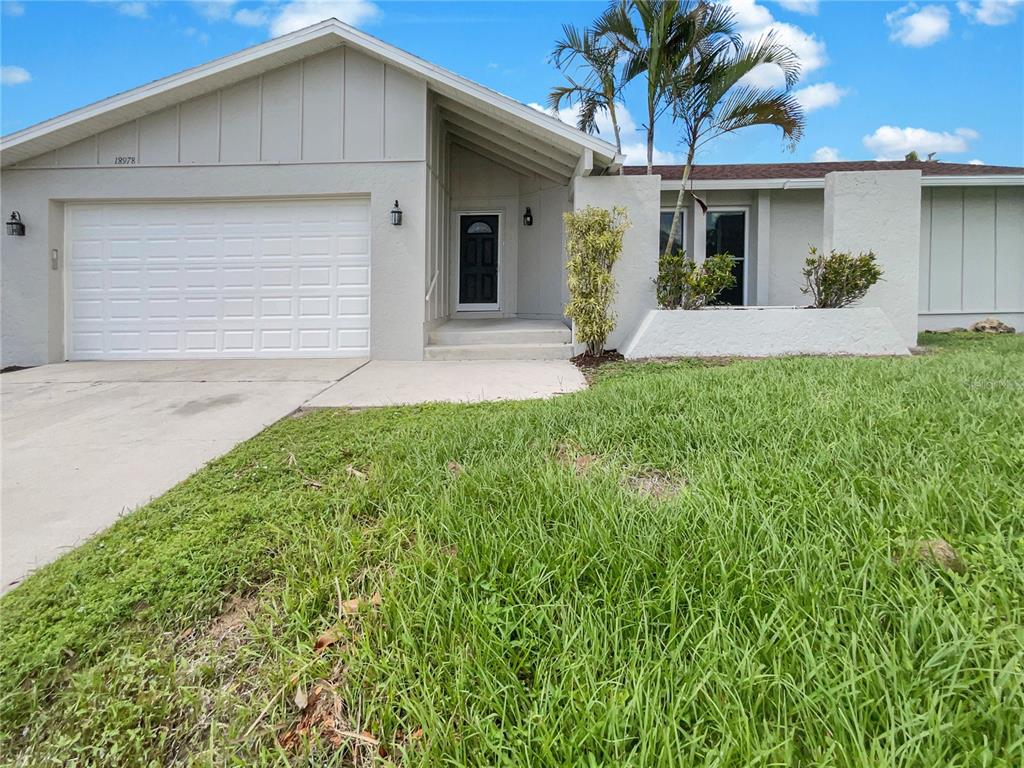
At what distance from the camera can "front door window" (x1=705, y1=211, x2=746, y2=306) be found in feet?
39.8

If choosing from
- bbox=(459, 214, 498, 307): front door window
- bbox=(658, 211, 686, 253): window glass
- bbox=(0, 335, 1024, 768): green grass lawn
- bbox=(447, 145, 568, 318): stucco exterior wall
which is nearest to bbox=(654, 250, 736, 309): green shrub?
bbox=(447, 145, 568, 318): stucco exterior wall

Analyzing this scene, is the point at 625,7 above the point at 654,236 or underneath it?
above

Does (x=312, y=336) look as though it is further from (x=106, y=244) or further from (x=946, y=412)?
(x=946, y=412)

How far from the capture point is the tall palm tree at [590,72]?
31.8 feet

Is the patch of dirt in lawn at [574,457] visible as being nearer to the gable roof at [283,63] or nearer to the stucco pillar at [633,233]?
the stucco pillar at [633,233]

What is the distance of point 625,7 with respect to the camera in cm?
898

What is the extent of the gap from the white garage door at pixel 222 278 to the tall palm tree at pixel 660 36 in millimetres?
5042

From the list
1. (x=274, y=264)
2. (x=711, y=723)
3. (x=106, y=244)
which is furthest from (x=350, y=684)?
(x=106, y=244)

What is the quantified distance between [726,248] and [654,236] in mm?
4768

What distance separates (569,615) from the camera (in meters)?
1.70

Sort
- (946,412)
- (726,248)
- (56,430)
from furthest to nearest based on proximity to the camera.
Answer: (726,248), (56,430), (946,412)

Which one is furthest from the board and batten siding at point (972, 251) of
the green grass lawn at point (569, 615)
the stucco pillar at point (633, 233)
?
the green grass lawn at point (569, 615)

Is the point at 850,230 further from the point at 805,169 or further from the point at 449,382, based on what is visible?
the point at 449,382

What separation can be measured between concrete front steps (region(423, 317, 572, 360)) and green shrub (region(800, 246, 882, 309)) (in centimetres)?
386
